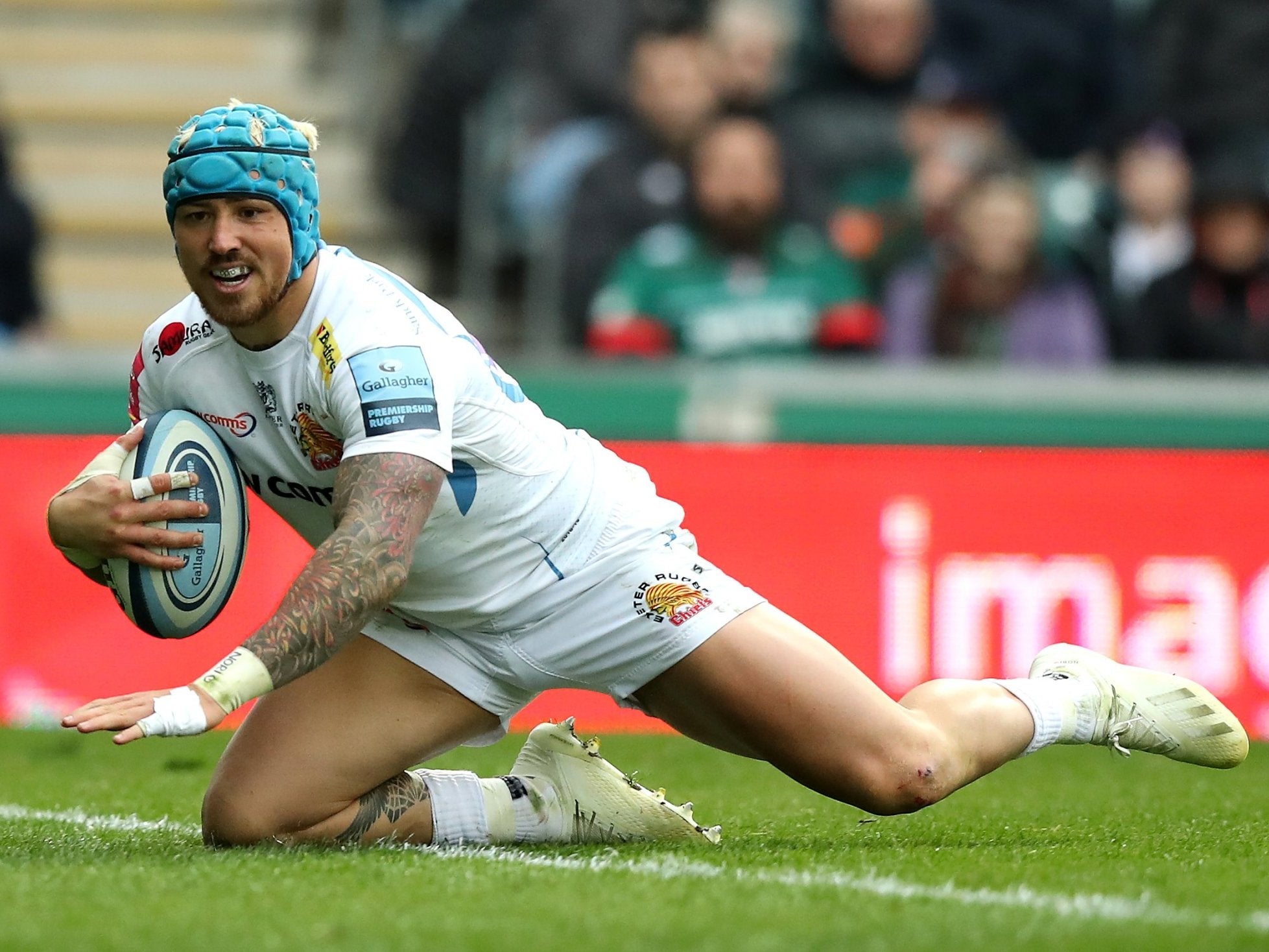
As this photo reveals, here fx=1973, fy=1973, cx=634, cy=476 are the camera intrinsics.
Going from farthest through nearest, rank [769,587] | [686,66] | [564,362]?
[686,66]
[564,362]
[769,587]

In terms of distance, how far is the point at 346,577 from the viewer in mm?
4406

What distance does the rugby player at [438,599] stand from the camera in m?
4.61

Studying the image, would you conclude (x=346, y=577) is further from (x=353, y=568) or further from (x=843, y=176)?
(x=843, y=176)

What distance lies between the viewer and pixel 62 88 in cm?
1412

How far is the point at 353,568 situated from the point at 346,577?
24mm

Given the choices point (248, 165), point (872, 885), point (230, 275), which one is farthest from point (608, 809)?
point (248, 165)

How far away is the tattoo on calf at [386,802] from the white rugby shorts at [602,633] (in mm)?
279

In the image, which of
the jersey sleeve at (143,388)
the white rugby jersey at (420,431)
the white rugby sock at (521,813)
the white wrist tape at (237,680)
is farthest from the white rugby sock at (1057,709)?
the jersey sleeve at (143,388)

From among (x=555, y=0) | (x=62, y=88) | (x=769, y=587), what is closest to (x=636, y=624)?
(x=769, y=587)

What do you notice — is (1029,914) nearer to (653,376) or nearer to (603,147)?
(653,376)

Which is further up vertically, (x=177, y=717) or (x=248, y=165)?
(x=248, y=165)

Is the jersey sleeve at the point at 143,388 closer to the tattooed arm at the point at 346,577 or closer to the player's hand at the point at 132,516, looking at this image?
the player's hand at the point at 132,516

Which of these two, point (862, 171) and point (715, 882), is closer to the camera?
point (715, 882)

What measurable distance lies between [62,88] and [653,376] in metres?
7.13
